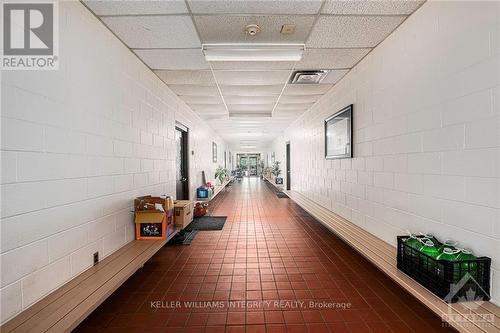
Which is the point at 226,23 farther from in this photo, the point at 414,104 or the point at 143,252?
the point at 143,252

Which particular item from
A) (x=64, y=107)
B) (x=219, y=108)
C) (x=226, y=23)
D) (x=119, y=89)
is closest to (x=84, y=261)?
(x=64, y=107)

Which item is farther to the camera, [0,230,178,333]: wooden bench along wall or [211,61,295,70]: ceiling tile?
[211,61,295,70]: ceiling tile

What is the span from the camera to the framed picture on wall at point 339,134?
3645mm

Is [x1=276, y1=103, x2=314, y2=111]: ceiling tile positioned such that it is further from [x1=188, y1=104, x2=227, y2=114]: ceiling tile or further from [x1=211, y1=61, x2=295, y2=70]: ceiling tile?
[x1=211, y1=61, x2=295, y2=70]: ceiling tile

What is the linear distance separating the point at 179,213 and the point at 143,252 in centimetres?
83

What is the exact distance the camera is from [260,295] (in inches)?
90.0

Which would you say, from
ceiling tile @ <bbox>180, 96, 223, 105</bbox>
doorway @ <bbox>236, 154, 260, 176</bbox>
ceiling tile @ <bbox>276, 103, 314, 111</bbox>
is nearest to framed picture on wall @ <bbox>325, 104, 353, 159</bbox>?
ceiling tile @ <bbox>276, 103, 314, 111</bbox>

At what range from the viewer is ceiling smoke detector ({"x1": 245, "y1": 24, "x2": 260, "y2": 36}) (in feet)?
7.87

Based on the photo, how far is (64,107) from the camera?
1.82 meters

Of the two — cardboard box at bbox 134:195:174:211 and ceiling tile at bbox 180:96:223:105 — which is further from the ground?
ceiling tile at bbox 180:96:223:105

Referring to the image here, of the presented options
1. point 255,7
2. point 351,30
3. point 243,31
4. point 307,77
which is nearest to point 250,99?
point 307,77

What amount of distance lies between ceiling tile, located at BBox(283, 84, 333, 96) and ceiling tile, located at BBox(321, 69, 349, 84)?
0.21 metres

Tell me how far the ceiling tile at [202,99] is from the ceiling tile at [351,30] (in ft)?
8.88
